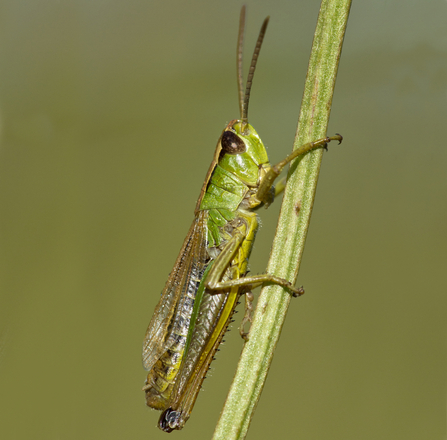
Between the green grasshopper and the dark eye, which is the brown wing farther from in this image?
the dark eye

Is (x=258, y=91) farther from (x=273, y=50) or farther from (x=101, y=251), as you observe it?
(x=101, y=251)

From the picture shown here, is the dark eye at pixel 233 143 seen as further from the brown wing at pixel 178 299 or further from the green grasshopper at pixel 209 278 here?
the brown wing at pixel 178 299

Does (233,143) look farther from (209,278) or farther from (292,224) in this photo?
(292,224)

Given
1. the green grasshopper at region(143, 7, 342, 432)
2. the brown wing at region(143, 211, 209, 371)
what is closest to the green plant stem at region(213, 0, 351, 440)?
the green grasshopper at region(143, 7, 342, 432)

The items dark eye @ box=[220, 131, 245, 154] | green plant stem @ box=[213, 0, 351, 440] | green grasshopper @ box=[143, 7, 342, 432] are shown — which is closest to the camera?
green plant stem @ box=[213, 0, 351, 440]

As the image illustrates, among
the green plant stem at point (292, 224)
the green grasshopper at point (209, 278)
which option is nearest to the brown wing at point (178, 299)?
the green grasshopper at point (209, 278)

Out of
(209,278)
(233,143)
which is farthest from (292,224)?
(233,143)

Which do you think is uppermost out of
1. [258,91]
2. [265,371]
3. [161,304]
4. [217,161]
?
[258,91]

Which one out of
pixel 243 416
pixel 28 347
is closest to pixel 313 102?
pixel 243 416
